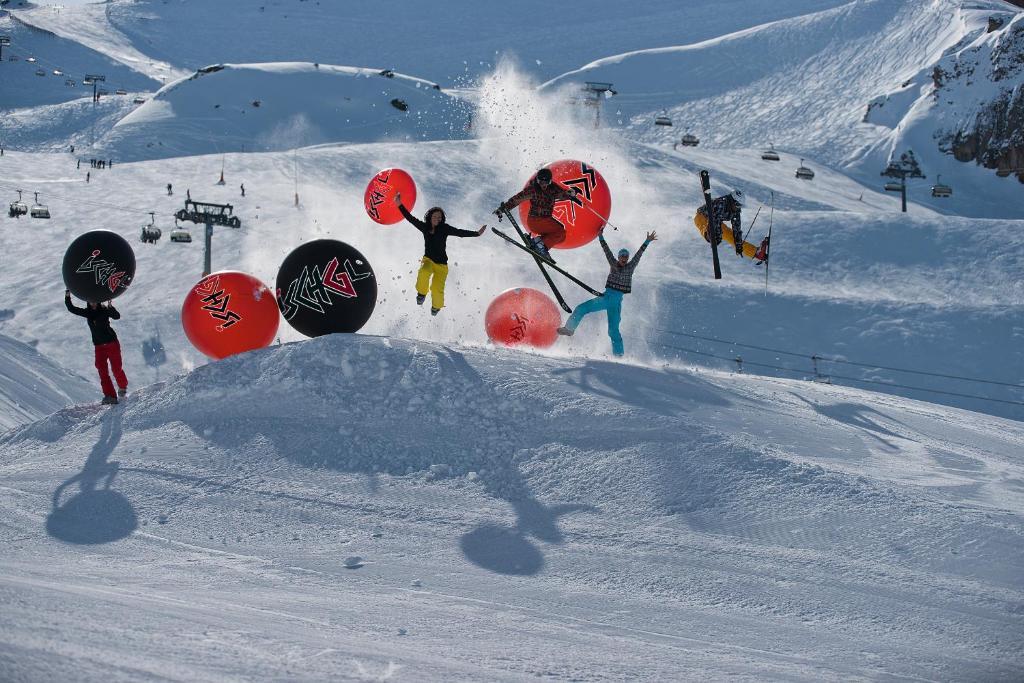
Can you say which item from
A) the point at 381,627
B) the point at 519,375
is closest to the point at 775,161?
the point at 519,375

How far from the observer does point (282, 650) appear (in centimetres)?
555

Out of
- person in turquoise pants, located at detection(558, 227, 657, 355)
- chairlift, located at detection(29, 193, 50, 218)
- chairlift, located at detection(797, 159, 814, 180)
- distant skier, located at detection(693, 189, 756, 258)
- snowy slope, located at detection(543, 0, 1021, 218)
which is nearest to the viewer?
person in turquoise pants, located at detection(558, 227, 657, 355)

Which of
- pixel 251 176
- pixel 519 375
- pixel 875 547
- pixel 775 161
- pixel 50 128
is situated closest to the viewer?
pixel 875 547

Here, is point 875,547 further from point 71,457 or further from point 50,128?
point 50,128

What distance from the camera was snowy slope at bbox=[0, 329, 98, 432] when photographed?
1734cm

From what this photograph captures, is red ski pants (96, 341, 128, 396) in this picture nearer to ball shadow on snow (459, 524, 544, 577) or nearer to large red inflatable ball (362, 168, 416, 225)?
large red inflatable ball (362, 168, 416, 225)

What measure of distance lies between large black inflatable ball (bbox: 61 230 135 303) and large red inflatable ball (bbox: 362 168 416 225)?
150 inches

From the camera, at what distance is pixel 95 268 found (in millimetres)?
13023

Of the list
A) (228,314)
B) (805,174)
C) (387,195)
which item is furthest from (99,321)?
(805,174)

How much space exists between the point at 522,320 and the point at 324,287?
3.20 m

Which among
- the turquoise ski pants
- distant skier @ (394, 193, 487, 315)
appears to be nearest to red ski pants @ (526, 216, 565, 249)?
distant skier @ (394, 193, 487, 315)

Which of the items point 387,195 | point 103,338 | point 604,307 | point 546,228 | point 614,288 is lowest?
point 103,338

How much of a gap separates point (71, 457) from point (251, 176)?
37.0m

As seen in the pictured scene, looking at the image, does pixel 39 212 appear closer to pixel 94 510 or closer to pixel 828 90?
pixel 94 510
